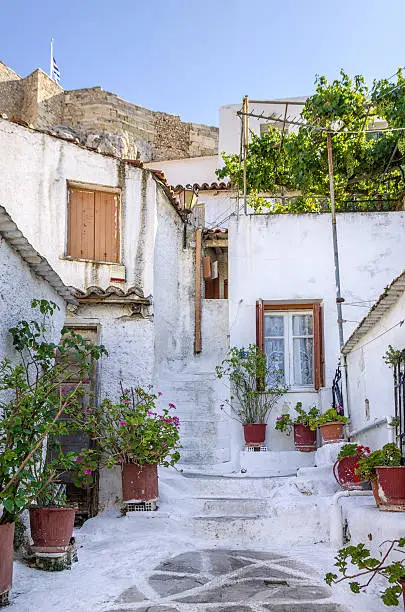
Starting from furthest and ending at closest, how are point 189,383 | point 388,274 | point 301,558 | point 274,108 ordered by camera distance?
point 274,108
point 189,383
point 388,274
point 301,558

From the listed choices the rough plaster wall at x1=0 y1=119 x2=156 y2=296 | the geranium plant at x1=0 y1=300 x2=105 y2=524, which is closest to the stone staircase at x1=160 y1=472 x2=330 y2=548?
the geranium plant at x1=0 y1=300 x2=105 y2=524

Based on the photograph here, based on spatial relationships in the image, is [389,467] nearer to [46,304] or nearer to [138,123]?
[46,304]

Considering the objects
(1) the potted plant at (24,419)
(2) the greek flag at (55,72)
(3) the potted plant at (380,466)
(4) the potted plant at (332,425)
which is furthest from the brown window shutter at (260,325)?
(2) the greek flag at (55,72)

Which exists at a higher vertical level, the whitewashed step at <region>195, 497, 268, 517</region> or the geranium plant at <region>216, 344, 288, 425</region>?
the geranium plant at <region>216, 344, 288, 425</region>

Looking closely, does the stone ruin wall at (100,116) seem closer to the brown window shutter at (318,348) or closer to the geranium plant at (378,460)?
the brown window shutter at (318,348)

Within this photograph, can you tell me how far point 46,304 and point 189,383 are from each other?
595 cm

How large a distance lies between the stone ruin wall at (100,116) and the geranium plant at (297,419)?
16.6 m

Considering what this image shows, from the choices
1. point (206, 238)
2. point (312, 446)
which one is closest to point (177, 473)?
point (312, 446)

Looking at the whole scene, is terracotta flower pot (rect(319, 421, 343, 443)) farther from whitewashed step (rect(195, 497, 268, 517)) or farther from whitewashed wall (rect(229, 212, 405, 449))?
whitewashed wall (rect(229, 212, 405, 449))

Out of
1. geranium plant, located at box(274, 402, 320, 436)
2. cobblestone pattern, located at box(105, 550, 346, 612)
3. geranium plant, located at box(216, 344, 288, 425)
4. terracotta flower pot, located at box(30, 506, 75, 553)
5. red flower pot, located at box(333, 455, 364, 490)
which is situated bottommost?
cobblestone pattern, located at box(105, 550, 346, 612)

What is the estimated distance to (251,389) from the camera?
1074 cm

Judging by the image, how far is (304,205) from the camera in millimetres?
15242

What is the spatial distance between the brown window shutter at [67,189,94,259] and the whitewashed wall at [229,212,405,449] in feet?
7.96

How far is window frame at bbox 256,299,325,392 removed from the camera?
1091 centimetres
